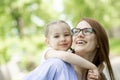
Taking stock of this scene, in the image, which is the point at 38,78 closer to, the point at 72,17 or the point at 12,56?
the point at 12,56

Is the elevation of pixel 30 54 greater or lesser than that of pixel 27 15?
lesser

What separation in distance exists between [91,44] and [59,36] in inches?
18.1

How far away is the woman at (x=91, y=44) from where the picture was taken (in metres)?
3.34

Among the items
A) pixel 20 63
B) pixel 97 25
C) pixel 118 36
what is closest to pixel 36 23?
pixel 20 63

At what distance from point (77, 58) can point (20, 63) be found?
12183 millimetres

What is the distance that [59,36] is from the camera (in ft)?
10.1

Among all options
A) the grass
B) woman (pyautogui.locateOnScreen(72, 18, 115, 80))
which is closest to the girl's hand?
woman (pyautogui.locateOnScreen(72, 18, 115, 80))

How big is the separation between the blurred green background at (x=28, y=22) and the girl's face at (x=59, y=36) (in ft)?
31.9

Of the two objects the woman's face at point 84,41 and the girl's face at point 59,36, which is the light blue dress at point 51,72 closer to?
the girl's face at point 59,36

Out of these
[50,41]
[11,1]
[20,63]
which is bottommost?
[20,63]

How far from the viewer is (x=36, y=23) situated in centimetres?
1412

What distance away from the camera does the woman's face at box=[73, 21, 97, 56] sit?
333cm

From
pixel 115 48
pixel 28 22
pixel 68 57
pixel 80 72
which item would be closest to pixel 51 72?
pixel 68 57

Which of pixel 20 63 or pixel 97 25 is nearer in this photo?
pixel 97 25
